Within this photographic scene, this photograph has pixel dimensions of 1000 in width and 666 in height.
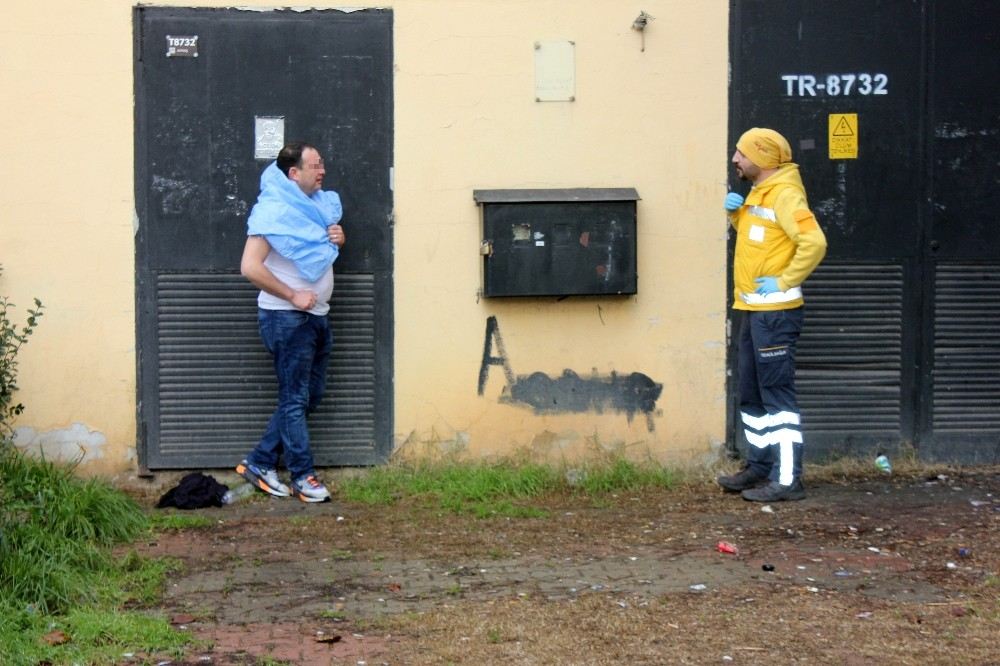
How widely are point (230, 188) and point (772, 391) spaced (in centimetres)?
329

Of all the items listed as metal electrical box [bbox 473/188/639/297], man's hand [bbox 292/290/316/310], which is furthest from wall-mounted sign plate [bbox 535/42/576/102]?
man's hand [bbox 292/290/316/310]

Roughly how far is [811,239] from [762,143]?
1.98 ft

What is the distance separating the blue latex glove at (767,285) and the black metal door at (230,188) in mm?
2134

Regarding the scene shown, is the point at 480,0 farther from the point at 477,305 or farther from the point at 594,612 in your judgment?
the point at 594,612

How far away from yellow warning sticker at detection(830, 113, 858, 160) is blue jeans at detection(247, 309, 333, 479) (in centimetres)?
319

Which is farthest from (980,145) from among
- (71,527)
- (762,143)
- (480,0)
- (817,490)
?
(71,527)

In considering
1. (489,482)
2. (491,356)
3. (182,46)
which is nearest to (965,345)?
(491,356)

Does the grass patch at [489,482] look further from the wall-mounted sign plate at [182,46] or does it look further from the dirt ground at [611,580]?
the wall-mounted sign plate at [182,46]

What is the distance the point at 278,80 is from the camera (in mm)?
7965

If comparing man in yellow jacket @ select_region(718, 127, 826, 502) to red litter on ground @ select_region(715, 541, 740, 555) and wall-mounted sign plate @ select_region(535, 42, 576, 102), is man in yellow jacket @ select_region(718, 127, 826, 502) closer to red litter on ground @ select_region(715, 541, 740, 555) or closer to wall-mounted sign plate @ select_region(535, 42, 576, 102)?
red litter on ground @ select_region(715, 541, 740, 555)

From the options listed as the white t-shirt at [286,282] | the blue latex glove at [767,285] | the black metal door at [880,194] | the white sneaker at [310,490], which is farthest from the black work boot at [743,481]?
the white t-shirt at [286,282]

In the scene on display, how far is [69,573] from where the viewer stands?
6.16 metres

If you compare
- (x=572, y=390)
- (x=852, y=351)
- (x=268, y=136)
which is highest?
(x=268, y=136)

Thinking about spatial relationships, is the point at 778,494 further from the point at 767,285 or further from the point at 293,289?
the point at 293,289
